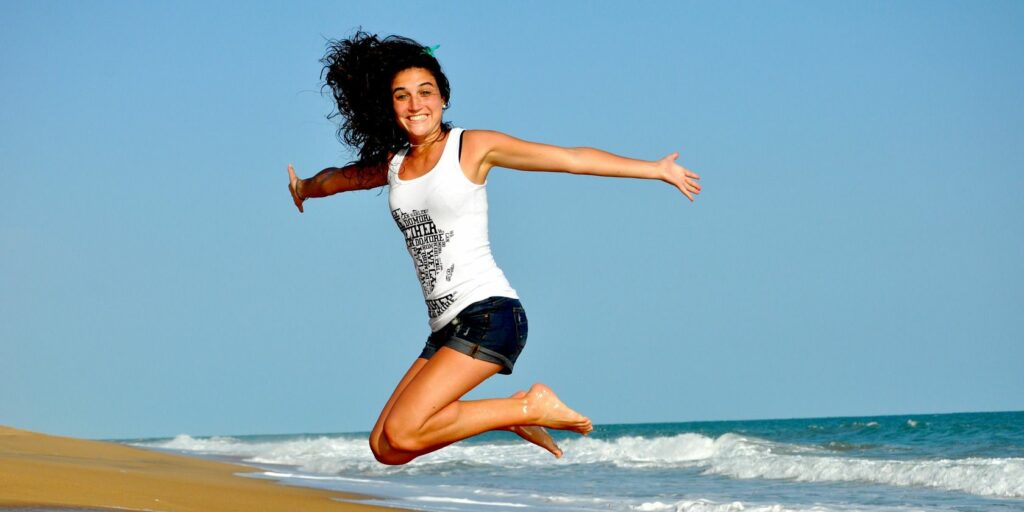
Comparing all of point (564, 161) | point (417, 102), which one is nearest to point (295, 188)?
point (417, 102)

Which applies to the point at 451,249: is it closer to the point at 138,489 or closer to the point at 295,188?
the point at 295,188

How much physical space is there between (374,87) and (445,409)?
1.57m

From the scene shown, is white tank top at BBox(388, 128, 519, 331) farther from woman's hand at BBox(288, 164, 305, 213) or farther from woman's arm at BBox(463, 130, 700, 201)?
woman's hand at BBox(288, 164, 305, 213)

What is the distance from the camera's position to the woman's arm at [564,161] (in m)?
4.83

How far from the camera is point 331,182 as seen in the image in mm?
5602

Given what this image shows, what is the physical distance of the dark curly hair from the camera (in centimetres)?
521

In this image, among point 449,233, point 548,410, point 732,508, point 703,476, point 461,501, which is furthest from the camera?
point 703,476

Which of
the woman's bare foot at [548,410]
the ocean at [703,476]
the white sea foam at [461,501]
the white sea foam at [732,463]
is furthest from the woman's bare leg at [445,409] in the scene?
the white sea foam at [732,463]

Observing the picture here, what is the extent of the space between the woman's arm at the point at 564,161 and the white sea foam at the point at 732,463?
32.6 feet

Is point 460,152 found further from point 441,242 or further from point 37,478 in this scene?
point 37,478

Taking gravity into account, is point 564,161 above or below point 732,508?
above

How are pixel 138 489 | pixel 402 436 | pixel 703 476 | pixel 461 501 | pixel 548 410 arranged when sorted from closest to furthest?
1. pixel 402 436
2. pixel 548 410
3. pixel 138 489
4. pixel 461 501
5. pixel 703 476

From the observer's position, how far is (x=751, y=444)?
22125mm

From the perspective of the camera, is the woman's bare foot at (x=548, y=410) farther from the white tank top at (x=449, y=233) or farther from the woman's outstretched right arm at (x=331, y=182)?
the woman's outstretched right arm at (x=331, y=182)
